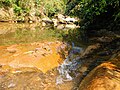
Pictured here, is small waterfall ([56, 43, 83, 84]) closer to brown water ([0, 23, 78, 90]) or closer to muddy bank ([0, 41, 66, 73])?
brown water ([0, 23, 78, 90])

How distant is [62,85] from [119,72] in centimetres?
162

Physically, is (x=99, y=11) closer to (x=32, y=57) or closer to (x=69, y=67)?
(x=69, y=67)

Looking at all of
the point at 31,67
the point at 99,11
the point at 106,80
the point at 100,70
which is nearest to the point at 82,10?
the point at 99,11

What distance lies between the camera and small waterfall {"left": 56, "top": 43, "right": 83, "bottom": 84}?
624 cm

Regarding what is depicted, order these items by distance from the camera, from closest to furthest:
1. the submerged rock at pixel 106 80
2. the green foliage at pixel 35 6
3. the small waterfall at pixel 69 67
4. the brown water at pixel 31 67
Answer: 1. the submerged rock at pixel 106 80
2. the brown water at pixel 31 67
3. the small waterfall at pixel 69 67
4. the green foliage at pixel 35 6

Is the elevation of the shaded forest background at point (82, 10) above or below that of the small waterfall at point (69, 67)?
above

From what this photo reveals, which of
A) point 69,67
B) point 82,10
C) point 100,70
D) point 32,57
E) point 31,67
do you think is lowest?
point 69,67

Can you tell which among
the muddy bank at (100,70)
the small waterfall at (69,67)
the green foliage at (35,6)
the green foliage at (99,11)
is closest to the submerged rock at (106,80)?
the muddy bank at (100,70)

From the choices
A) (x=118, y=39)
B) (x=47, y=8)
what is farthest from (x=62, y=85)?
(x=47, y=8)

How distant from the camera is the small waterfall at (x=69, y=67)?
246 inches

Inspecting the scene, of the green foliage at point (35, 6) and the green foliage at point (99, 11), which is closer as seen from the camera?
the green foliage at point (99, 11)

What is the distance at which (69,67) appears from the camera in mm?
7133

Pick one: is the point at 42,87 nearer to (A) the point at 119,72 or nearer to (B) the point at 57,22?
(A) the point at 119,72

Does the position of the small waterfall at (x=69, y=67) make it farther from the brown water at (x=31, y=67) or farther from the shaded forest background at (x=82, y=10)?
the shaded forest background at (x=82, y=10)
